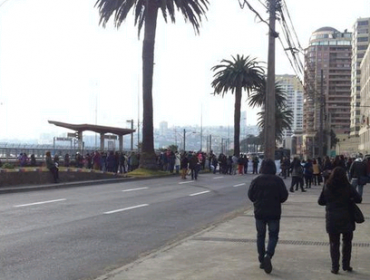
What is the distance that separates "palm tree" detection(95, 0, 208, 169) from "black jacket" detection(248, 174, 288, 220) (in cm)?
2901

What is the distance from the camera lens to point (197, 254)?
955 centimetres

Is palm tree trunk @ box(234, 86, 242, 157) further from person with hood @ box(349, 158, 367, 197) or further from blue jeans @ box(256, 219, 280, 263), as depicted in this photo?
blue jeans @ box(256, 219, 280, 263)

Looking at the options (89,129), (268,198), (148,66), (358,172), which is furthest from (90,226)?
(89,129)

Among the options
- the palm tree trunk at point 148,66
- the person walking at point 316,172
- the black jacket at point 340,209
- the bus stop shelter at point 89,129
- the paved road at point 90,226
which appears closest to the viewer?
→ the black jacket at point 340,209

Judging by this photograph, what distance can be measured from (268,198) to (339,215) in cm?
101

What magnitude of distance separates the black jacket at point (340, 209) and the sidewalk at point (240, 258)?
639 millimetres

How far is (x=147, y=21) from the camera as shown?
37219 mm

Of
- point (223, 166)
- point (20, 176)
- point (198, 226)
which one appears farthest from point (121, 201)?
point (223, 166)

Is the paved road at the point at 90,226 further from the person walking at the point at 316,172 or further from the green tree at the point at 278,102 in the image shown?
the green tree at the point at 278,102

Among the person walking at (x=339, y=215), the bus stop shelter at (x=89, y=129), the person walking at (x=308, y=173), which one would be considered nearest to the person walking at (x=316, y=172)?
the person walking at (x=308, y=173)

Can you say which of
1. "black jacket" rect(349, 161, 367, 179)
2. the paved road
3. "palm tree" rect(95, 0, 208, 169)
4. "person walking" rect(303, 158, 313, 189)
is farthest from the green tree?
the paved road

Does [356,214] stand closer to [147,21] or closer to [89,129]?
[147,21]

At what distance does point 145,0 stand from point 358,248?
29.6 meters

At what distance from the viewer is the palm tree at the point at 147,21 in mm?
37250
